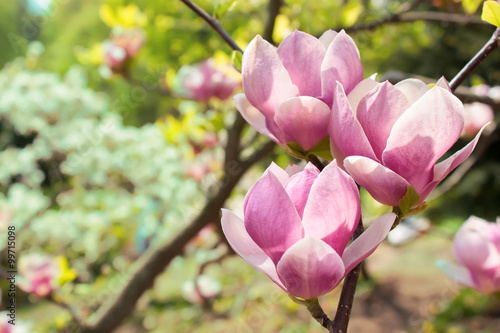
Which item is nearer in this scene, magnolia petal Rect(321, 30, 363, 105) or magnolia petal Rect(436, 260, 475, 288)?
magnolia petal Rect(321, 30, 363, 105)

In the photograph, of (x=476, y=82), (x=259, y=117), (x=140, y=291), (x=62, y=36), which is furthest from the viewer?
(x=62, y=36)

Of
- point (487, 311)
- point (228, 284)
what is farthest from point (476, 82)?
point (228, 284)

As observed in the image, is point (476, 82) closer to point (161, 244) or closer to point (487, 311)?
point (161, 244)

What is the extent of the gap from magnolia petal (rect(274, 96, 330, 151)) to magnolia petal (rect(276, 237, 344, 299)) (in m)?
0.12

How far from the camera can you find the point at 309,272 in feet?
1.11

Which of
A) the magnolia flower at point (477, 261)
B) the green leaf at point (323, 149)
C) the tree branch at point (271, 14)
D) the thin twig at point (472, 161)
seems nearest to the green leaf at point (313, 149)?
the green leaf at point (323, 149)

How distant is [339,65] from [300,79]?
0.04 meters

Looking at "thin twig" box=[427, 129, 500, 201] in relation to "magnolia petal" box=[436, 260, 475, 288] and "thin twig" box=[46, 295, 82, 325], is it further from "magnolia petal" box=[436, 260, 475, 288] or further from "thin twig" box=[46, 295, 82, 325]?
"thin twig" box=[46, 295, 82, 325]

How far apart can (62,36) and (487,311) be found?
14262 millimetres

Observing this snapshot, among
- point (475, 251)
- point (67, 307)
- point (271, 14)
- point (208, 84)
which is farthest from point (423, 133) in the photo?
point (208, 84)

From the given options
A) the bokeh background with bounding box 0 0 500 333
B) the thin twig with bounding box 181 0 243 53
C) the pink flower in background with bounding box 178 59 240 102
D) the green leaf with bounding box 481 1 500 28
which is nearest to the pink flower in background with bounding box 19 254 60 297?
the bokeh background with bounding box 0 0 500 333

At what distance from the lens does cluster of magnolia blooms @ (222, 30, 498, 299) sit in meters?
0.33

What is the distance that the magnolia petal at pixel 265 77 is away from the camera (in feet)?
1.29

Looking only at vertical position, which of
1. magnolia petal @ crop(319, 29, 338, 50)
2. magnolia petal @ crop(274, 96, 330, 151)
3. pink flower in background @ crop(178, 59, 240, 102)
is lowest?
pink flower in background @ crop(178, 59, 240, 102)
